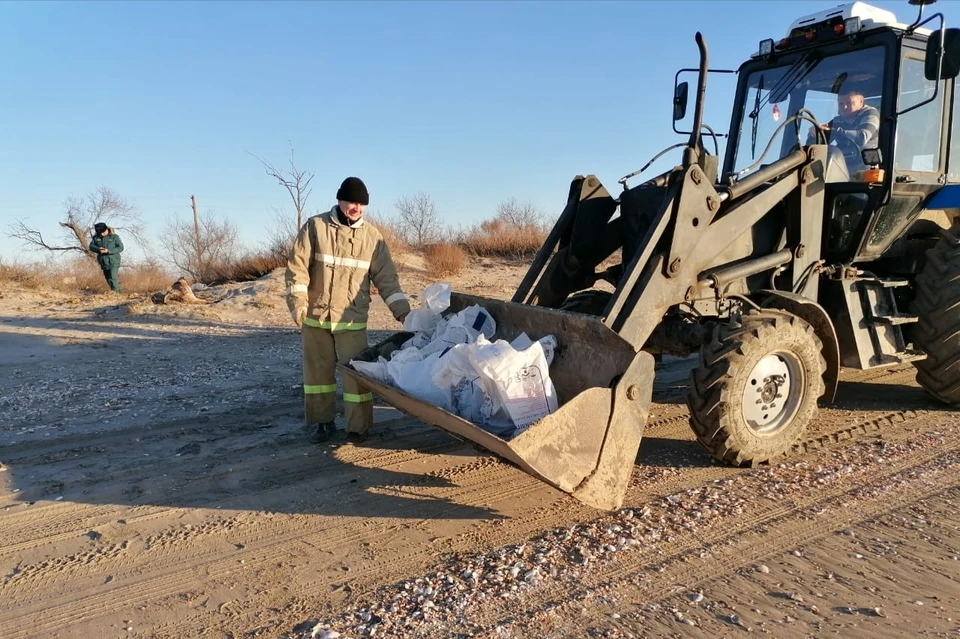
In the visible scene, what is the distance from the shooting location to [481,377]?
12.2ft

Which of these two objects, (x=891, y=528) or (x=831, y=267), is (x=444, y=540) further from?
(x=831, y=267)

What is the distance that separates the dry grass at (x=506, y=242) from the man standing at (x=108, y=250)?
9.82 metres

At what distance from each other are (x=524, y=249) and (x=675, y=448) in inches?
645

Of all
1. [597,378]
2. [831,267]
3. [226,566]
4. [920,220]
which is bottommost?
[226,566]

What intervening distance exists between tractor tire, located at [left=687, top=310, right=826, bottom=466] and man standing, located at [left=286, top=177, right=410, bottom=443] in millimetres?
2298

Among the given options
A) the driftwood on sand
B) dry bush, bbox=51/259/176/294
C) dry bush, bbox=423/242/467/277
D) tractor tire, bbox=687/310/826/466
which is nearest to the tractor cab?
tractor tire, bbox=687/310/826/466

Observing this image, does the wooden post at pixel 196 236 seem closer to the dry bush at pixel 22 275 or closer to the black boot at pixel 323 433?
the dry bush at pixel 22 275

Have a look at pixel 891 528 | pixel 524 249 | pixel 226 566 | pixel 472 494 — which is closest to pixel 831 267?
pixel 891 528

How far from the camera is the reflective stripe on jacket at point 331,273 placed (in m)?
5.09

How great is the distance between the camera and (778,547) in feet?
10.9

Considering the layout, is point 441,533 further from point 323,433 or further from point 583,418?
point 323,433

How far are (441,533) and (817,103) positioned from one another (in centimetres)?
461

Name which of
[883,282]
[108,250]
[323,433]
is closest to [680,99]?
[883,282]

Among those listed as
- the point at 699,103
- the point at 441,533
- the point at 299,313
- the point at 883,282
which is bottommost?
the point at 441,533
